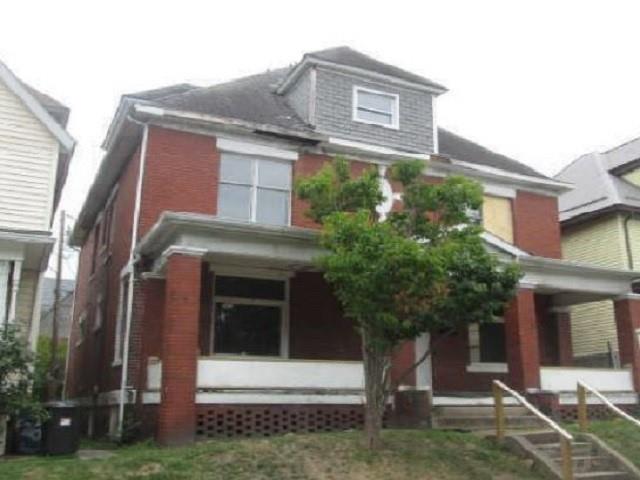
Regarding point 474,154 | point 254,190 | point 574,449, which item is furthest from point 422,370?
point 474,154

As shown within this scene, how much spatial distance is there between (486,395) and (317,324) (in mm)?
3894

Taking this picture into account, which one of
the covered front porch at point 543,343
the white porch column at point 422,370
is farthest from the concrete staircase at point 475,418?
the white porch column at point 422,370

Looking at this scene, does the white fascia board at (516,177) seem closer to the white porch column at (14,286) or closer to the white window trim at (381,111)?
the white window trim at (381,111)

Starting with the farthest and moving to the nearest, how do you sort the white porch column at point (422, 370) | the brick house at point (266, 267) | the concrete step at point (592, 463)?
the white porch column at point (422, 370), the brick house at point (266, 267), the concrete step at point (592, 463)

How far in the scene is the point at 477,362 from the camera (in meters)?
18.3

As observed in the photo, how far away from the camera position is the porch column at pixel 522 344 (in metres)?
15.2

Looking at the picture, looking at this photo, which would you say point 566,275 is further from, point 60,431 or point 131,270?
point 60,431

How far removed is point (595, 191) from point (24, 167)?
1836 centimetres

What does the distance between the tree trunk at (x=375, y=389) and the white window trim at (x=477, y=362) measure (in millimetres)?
6953

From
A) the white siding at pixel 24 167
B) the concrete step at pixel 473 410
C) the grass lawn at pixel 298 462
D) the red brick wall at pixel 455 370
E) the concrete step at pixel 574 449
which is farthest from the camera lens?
the red brick wall at pixel 455 370

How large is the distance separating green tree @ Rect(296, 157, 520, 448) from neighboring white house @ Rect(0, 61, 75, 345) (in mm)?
5274

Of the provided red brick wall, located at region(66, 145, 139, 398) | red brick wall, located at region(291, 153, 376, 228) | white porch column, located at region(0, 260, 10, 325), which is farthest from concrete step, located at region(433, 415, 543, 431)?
white porch column, located at region(0, 260, 10, 325)

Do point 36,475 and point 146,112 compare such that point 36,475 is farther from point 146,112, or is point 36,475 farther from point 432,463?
point 146,112

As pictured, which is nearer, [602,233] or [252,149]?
[252,149]
